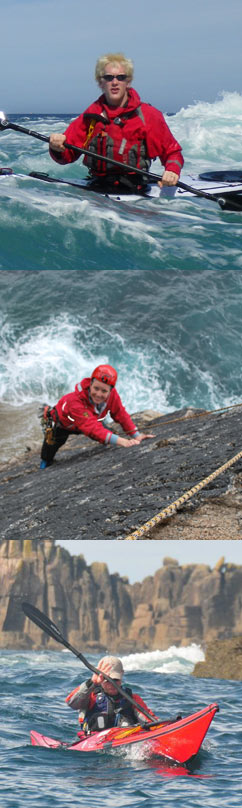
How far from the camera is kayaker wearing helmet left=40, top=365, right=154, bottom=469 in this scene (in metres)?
6.03

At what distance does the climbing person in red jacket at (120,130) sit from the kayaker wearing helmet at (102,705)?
3400 mm

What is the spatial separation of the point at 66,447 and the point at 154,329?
2.71 metres

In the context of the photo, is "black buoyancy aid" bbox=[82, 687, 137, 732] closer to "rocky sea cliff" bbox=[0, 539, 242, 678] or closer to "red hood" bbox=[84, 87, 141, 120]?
"rocky sea cliff" bbox=[0, 539, 242, 678]

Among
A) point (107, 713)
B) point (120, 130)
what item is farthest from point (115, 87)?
point (107, 713)

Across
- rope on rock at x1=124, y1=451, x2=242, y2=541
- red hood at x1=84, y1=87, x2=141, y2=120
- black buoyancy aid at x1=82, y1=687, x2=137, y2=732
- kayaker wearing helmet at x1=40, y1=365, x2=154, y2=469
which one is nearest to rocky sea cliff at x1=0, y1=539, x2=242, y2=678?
kayaker wearing helmet at x1=40, y1=365, x2=154, y2=469

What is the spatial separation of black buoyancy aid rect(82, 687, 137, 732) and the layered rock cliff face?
1.36 m

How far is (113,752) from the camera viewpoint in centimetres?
512

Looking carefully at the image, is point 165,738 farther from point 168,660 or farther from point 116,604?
point 116,604

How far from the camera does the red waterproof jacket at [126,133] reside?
600 centimetres

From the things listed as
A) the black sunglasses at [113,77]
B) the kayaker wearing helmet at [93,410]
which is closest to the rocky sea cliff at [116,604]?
the kayaker wearing helmet at [93,410]

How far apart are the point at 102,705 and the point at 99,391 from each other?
2124 millimetres

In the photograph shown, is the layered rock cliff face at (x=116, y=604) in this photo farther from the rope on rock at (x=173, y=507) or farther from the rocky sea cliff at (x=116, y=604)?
the rope on rock at (x=173, y=507)

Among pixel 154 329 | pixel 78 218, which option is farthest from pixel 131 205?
pixel 154 329

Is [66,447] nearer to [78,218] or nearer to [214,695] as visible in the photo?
[78,218]
